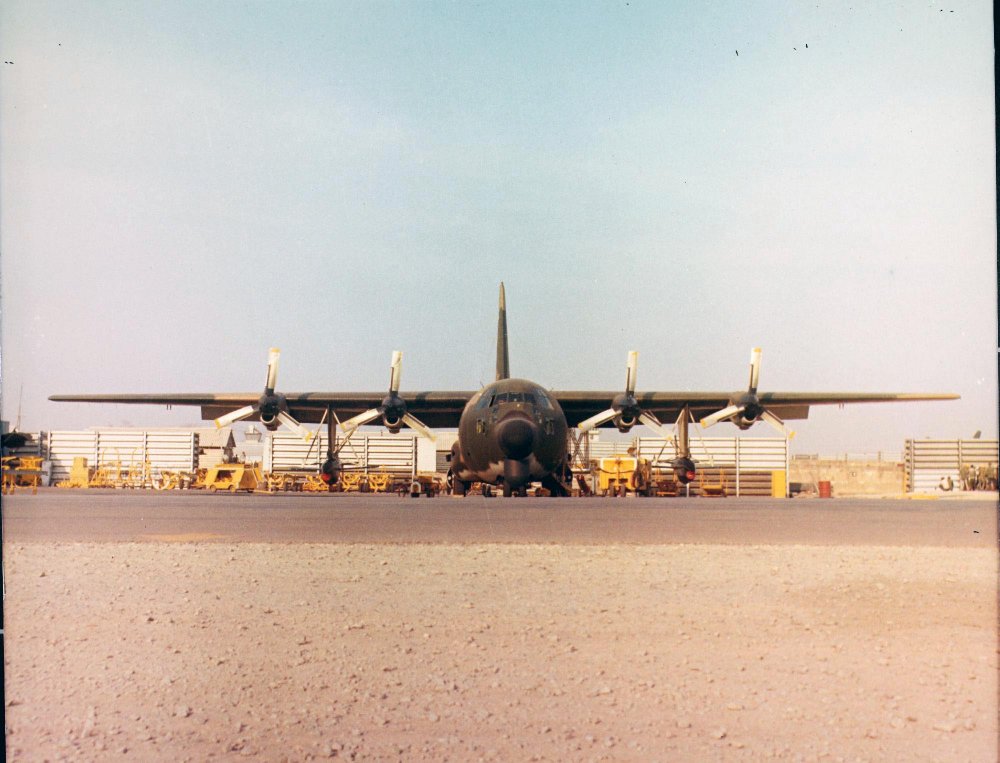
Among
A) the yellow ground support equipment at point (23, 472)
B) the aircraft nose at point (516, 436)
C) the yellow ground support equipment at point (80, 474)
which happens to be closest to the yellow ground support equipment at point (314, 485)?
the yellow ground support equipment at point (23, 472)

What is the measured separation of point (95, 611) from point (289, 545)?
4397 millimetres

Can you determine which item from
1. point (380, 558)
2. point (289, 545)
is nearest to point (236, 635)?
point (380, 558)

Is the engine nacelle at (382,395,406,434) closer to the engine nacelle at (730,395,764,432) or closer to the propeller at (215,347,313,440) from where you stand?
the propeller at (215,347,313,440)

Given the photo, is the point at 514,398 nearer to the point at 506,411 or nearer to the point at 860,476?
the point at 506,411

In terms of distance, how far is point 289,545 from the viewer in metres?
10.6

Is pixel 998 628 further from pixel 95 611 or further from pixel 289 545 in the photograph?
pixel 289 545

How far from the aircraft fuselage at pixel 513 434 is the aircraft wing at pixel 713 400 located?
7.89m

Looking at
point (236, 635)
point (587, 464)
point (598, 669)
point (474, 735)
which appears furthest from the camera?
point (587, 464)

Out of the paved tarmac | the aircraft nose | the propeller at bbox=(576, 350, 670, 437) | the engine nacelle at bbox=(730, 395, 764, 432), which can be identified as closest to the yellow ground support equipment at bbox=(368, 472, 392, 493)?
the propeller at bbox=(576, 350, 670, 437)

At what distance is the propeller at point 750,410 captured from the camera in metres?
32.1

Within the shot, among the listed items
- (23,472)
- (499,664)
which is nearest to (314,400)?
(23,472)

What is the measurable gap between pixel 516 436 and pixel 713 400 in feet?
46.8

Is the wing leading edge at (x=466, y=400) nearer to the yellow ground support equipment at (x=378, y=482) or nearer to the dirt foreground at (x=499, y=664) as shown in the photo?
the yellow ground support equipment at (x=378, y=482)

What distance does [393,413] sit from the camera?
32.7m
